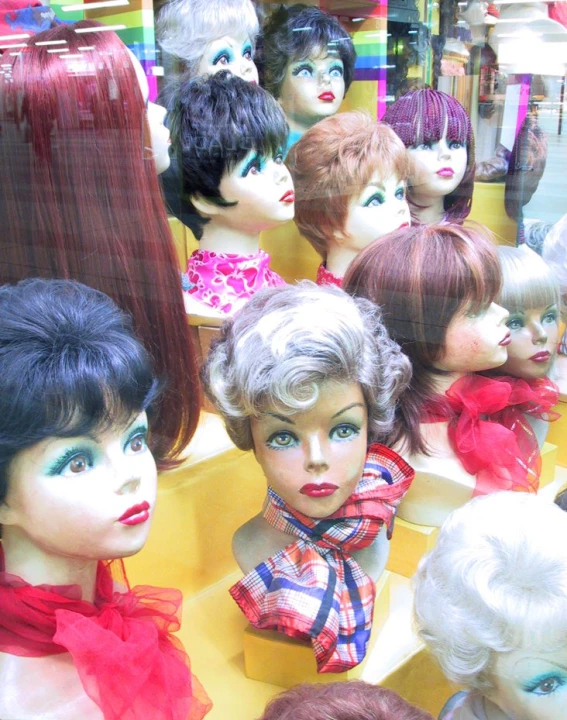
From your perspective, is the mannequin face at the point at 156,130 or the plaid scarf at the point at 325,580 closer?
the plaid scarf at the point at 325,580

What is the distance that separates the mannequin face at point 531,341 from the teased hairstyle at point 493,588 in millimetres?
689

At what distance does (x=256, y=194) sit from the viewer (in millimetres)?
1772

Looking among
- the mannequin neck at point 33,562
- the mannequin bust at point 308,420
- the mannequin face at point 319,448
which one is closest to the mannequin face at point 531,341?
the mannequin bust at point 308,420

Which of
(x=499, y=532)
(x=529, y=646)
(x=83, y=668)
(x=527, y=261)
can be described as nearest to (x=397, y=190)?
(x=527, y=261)

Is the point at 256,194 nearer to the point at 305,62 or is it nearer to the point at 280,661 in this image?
the point at 305,62

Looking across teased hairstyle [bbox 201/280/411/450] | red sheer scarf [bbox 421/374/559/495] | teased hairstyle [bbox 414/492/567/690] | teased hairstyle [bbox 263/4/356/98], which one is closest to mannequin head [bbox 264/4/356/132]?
teased hairstyle [bbox 263/4/356/98]

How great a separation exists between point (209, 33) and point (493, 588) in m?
1.47

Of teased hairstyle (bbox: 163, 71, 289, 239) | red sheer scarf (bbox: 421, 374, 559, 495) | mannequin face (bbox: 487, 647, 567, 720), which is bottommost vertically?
red sheer scarf (bbox: 421, 374, 559, 495)

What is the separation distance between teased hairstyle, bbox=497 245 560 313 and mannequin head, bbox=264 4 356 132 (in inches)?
28.4

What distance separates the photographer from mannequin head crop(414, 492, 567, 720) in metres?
1.01

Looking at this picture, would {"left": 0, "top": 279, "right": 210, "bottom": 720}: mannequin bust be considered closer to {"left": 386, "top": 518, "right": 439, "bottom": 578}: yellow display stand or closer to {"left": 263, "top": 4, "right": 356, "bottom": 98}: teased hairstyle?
{"left": 386, "top": 518, "right": 439, "bottom": 578}: yellow display stand

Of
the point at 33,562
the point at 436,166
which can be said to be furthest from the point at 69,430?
the point at 436,166

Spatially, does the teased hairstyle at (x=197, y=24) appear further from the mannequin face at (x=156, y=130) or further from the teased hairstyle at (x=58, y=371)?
the teased hairstyle at (x=58, y=371)

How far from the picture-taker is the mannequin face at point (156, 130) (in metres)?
1.49
